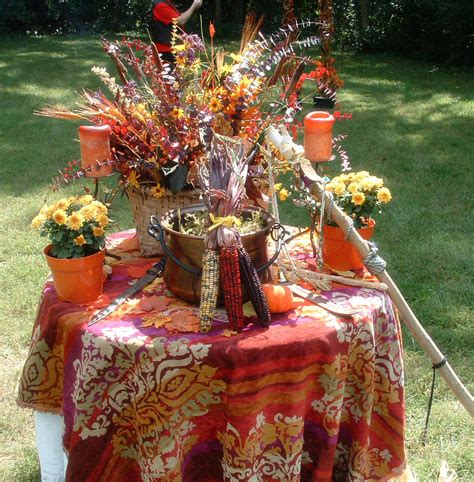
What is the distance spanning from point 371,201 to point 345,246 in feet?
0.55

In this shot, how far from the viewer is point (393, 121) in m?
7.91

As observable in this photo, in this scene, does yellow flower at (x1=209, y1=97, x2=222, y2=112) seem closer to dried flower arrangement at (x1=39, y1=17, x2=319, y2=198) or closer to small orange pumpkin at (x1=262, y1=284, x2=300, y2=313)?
dried flower arrangement at (x1=39, y1=17, x2=319, y2=198)

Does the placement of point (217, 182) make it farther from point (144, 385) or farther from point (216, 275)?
point (144, 385)

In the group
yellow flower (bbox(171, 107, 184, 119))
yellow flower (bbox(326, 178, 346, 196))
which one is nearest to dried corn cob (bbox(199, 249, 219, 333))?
yellow flower (bbox(171, 107, 184, 119))

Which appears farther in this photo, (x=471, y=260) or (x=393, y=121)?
(x=393, y=121)

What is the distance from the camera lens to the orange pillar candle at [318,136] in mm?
2016

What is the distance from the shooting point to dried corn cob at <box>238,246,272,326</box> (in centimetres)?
170

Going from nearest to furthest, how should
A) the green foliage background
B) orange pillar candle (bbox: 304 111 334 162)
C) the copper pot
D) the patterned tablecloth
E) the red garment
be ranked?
the patterned tablecloth
the copper pot
orange pillar candle (bbox: 304 111 334 162)
the red garment
the green foliage background

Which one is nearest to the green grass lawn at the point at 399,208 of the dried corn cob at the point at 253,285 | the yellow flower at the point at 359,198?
the yellow flower at the point at 359,198

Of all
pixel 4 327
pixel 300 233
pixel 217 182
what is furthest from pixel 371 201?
pixel 4 327

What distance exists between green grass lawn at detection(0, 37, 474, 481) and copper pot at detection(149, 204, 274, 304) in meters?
1.25

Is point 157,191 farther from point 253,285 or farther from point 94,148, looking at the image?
point 253,285

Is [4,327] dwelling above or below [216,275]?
below

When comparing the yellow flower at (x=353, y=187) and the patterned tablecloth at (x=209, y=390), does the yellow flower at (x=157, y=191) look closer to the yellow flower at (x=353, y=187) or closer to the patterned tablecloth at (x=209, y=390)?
the patterned tablecloth at (x=209, y=390)
